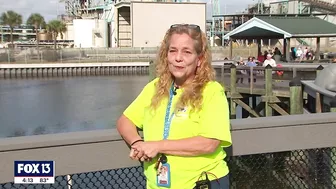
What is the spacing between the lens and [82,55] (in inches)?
2500

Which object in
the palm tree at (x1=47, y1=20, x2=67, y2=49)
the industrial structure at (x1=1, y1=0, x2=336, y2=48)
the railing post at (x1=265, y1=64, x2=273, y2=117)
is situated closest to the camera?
the railing post at (x1=265, y1=64, x2=273, y2=117)

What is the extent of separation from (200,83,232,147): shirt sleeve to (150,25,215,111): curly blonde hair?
5 cm

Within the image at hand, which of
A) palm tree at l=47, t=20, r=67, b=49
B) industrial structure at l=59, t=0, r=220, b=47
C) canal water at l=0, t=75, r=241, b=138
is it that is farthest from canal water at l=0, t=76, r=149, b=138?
palm tree at l=47, t=20, r=67, b=49

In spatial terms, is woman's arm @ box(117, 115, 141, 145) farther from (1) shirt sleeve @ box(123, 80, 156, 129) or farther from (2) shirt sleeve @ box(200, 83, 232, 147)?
(2) shirt sleeve @ box(200, 83, 232, 147)

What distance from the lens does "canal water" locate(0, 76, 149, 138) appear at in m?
24.7

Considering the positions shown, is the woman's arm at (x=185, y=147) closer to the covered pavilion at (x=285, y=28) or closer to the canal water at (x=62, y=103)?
the canal water at (x=62, y=103)

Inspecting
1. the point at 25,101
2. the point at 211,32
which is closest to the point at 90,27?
the point at 211,32

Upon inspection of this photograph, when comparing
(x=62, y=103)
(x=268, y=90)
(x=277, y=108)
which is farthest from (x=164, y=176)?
(x=62, y=103)

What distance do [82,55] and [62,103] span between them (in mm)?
30776

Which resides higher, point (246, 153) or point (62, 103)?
point (246, 153)

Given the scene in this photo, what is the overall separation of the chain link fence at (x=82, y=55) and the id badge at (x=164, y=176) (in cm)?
5488

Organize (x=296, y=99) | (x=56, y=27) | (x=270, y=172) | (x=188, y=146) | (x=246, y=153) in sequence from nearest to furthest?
(x=188, y=146) < (x=246, y=153) < (x=270, y=172) < (x=296, y=99) < (x=56, y=27)

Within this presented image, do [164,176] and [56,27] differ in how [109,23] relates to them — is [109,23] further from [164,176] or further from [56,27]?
[164,176]

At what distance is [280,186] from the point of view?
450 centimetres
